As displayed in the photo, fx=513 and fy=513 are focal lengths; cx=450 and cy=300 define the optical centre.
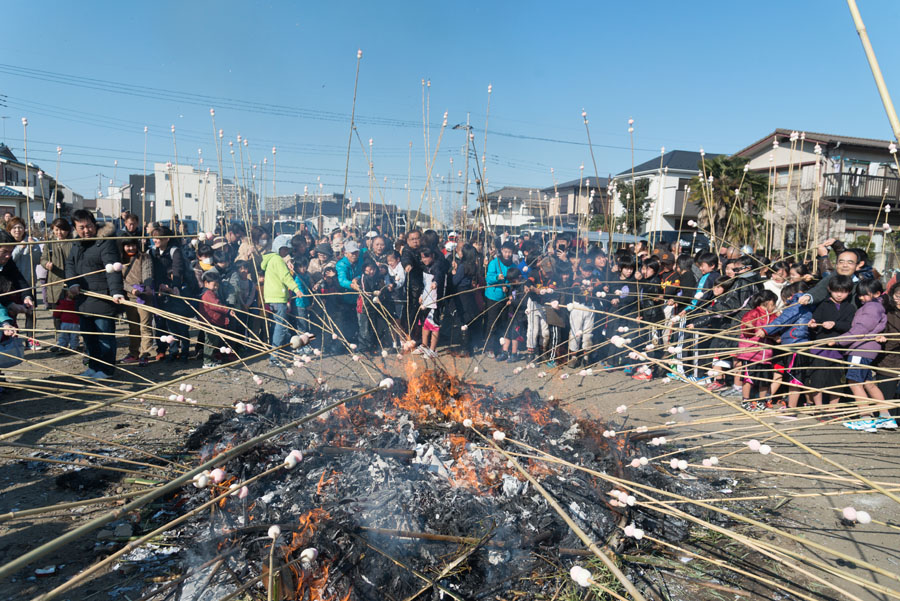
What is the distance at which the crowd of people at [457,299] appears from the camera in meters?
5.81

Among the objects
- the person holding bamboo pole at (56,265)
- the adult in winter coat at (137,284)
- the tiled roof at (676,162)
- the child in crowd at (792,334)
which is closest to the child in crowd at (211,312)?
the adult in winter coat at (137,284)

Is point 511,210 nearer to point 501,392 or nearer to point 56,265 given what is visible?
point 501,392

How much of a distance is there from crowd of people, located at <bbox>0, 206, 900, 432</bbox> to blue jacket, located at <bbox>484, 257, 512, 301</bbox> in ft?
0.07

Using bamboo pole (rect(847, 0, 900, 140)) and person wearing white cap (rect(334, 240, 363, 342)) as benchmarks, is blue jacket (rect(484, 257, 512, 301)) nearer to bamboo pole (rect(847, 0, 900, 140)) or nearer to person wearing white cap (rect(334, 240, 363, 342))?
person wearing white cap (rect(334, 240, 363, 342))

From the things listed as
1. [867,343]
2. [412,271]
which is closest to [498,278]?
[412,271]

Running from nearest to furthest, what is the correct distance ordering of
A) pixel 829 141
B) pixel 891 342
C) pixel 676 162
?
pixel 891 342 < pixel 829 141 < pixel 676 162

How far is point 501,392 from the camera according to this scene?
19.4ft

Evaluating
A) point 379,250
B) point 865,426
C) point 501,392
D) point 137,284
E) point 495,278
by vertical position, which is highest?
point 379,250

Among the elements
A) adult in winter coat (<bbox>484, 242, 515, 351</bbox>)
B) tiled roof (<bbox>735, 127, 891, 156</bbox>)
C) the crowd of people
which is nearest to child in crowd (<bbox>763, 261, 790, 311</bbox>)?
the crowd of people

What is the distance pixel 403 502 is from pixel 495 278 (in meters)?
5.19

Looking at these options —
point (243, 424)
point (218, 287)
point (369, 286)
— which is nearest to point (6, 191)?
point (218, 287)

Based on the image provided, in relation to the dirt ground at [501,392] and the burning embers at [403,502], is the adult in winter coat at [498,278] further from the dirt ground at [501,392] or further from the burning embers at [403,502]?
the burning embers at [403,502]

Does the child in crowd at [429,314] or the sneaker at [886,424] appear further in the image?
the child in crowd at [429,314]

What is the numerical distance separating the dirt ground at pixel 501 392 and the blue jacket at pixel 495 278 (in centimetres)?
119
